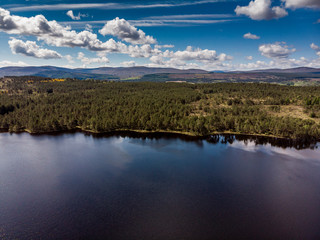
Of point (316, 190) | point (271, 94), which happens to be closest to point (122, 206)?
point (316, 190)

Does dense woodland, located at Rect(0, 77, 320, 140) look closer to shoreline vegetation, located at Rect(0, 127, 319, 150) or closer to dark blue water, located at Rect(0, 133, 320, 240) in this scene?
shoreline vegetation, located at Rect(0, 127, 319, 150)

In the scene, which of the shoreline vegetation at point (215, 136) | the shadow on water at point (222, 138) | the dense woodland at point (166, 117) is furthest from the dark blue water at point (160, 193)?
the dense woodland at point (166, 117)

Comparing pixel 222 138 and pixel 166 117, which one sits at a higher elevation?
pixel 166 117

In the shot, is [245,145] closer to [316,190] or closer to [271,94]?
[316,190]

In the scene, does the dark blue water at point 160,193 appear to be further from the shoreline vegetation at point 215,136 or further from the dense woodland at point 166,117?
the dense woodland at point 166,117

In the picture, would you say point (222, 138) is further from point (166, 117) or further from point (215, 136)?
point (166, 117)

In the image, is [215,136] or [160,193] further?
[215,136]

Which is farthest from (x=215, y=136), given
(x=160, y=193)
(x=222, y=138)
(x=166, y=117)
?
(x=160, y=193)
